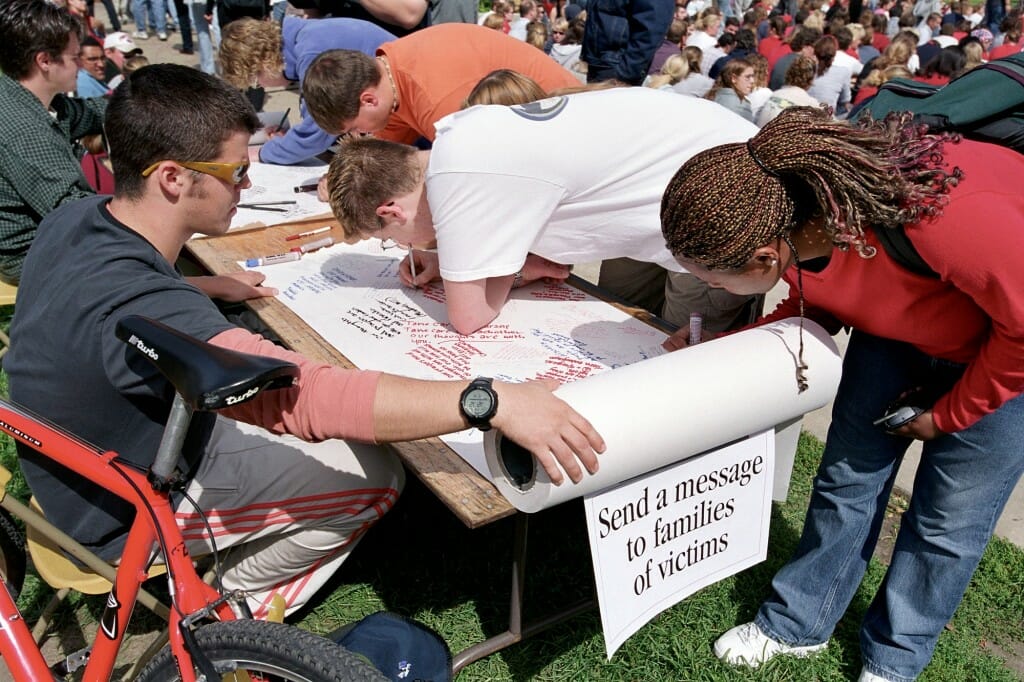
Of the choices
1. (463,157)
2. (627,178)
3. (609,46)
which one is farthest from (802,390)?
(609,46)

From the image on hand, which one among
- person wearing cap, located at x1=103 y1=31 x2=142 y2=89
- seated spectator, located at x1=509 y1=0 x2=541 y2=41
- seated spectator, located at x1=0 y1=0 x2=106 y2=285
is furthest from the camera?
seated spectator, located at x1=509 y1=0 x2=541 y2=41

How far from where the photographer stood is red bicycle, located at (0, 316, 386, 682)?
4.11ft

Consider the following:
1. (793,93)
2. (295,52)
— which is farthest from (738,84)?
(295,52)

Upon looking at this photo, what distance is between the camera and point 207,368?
1231mm

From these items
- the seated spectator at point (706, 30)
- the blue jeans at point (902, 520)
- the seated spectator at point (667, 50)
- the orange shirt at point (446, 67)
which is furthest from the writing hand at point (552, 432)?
the seated spectator at point (706, 30)

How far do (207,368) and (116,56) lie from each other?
7423 millimetres

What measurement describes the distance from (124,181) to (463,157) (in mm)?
853

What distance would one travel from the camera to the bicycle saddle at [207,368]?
1.21 metres

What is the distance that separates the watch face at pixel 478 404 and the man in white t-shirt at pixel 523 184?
0.89 m

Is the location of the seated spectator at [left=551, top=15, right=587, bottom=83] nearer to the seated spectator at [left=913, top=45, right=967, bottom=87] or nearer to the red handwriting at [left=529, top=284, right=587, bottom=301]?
the seated spectator at [left=913, top=45, right=967, bottom=87]

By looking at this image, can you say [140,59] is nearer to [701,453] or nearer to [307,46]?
[307,46]

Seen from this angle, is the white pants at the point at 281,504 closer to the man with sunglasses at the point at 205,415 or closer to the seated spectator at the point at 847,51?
the man with sunglasses at the point at 205,415

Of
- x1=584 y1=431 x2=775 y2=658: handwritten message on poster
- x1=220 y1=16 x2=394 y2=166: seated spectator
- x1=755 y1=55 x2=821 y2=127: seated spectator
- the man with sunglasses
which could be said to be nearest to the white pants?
the man with sunglasses

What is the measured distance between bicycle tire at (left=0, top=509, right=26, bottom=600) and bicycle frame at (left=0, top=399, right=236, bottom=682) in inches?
25.0
